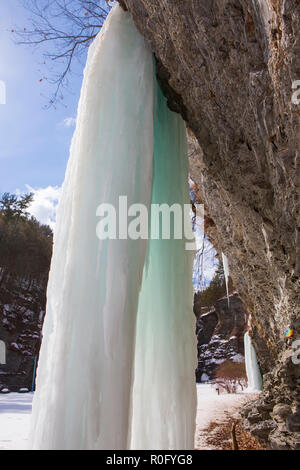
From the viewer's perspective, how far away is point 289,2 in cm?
91

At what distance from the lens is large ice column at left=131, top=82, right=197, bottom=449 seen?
1.24m

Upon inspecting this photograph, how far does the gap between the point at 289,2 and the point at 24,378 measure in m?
13.5

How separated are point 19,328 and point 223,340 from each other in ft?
31.2

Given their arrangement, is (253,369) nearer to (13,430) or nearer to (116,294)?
(13,430)

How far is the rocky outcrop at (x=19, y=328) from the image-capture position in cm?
1141

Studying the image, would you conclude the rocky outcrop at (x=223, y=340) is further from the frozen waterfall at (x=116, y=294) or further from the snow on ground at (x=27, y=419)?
the frozen waterfall at (x=116, y=294)

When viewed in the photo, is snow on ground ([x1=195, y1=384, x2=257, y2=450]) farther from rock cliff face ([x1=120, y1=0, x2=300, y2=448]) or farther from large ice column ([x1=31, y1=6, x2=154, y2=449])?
large ice column ([x1=31, y1=6, x2=154, y2=449])

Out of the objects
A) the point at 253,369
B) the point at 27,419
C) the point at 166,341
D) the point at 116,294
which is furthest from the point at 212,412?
the point at 116,294

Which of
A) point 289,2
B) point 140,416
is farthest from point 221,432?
point 289,2

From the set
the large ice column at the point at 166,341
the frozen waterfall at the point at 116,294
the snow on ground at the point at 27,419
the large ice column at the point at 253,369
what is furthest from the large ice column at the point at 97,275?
the large ice column at the point at 253,369

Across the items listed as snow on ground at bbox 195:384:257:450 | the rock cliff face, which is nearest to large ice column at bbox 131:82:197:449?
the rock cliff face

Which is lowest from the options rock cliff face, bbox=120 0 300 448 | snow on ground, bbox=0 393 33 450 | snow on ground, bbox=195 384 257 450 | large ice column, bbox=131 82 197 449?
snow on ground, bbox=195 384 257 450

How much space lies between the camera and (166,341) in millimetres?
1356

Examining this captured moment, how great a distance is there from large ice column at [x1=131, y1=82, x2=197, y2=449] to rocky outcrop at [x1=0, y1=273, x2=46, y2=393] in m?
10.6
